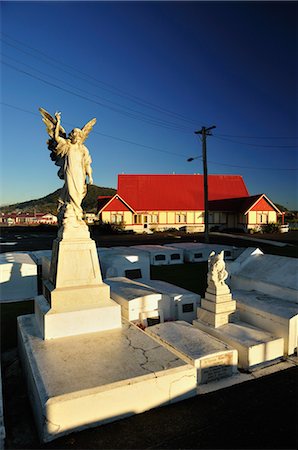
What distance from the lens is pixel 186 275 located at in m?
14.0

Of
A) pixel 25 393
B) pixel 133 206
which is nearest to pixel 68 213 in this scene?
pixel 25 393

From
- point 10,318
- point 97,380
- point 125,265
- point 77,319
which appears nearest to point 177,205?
point 125,265

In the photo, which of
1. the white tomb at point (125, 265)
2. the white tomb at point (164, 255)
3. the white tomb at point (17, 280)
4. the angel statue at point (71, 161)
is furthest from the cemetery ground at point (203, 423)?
the white tomb at point (164, 255)

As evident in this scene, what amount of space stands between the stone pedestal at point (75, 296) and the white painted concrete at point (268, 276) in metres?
4.41

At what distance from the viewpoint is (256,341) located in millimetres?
5953

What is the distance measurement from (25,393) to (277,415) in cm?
401

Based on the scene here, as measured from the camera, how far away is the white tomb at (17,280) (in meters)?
10.5

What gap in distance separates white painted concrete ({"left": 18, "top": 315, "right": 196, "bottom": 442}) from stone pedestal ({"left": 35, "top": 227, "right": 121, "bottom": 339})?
332 mm

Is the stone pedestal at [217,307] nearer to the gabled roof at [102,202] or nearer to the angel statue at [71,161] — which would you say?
the angel statue at [71,161]

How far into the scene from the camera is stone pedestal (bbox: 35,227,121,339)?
19.2 feet

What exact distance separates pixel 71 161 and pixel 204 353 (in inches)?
184

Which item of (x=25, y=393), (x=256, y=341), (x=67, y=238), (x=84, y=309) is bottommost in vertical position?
(x=25, y=393)

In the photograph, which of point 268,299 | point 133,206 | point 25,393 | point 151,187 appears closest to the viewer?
point 25,393

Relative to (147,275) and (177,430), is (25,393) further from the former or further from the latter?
(147,275)
